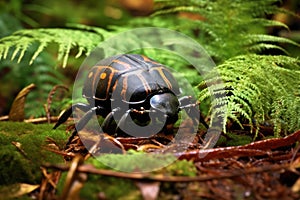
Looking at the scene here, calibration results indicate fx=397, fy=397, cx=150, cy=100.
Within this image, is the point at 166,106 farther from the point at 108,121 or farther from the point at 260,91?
the point at 260,91

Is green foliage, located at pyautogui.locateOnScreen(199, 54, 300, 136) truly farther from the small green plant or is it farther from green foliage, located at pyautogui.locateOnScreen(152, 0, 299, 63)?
green foliage, located at pyautogui.locateOnScreen(152, 0, 299, 63)

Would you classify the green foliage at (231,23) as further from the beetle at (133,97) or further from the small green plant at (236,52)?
the beetle at (133,97)

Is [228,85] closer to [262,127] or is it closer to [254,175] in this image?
[262,127]

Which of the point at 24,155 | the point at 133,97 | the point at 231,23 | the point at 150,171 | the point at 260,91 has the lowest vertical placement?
the point at 24,155

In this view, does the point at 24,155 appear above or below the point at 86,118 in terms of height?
below

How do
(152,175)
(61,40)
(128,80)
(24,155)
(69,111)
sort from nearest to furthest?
(152,175)
(24,155)
(128,80)
(69,111)
(61,40)

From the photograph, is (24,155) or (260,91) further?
(260,91)

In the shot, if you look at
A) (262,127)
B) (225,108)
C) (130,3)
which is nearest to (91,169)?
(225,108)

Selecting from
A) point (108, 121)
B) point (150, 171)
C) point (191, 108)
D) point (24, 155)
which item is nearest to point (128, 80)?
point (108, 121)
